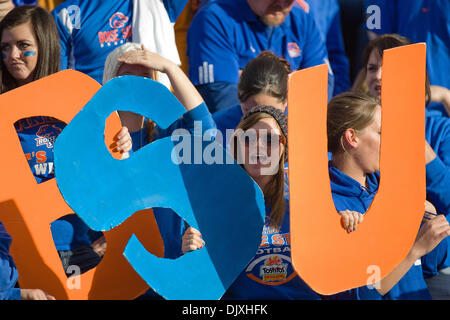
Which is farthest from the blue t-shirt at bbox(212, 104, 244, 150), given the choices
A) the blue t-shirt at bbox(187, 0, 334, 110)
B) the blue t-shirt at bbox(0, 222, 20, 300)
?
the blue t-shirt at bbox(0, 222, 20, 300)

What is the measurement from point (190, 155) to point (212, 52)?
57.2 inches

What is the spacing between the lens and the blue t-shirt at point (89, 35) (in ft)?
9.43

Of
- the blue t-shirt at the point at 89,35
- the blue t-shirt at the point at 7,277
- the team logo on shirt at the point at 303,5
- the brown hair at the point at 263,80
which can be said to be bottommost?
the blue t-shirt at the point at 7,277

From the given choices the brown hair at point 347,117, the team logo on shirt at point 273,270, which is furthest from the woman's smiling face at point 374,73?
the team logo on shirt at point 273,270

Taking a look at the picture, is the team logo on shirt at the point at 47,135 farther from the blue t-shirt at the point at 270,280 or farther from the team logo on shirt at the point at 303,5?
the team logo on shirt at the point at 303,5

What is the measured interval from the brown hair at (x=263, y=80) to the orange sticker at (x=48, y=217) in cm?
94

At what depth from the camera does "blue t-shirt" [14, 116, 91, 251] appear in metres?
2.15

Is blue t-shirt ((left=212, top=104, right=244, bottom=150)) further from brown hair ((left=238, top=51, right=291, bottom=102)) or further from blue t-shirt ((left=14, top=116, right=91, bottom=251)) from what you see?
blue t-shirt ((left=14, top=116, right=91, bottom=251))

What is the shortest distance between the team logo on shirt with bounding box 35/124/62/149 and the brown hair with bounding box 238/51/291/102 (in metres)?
0.84

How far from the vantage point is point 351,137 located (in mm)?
2189

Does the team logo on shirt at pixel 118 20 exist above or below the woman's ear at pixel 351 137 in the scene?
above

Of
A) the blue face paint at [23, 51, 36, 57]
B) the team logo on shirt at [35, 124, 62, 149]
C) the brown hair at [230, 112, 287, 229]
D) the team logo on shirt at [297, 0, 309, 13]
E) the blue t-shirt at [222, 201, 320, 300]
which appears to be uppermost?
the team logo on shirt at [297, 0, 309, 13]

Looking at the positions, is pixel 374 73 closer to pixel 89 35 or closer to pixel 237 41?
pixel 237 41
